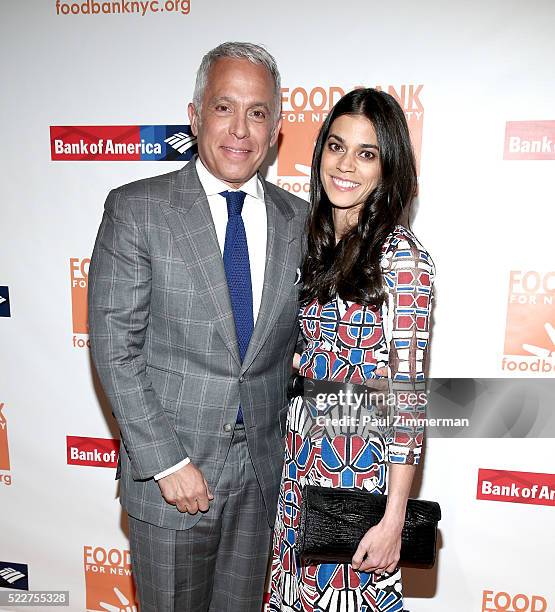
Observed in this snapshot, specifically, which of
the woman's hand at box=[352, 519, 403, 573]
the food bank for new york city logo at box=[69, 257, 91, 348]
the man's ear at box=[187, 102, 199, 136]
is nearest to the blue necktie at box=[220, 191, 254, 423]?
the man's ear at box=[187, 102, 199, 136]

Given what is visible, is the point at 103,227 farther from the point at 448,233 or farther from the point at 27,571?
the point at 27,571

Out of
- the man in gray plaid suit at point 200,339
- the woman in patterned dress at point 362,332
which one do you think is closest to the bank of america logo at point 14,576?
the man in gray plaid suit at point 200,339

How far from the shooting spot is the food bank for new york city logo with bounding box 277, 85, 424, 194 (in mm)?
2217

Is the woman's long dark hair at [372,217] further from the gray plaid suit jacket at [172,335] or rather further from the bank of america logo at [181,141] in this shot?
the bank of america logo at [181,141]

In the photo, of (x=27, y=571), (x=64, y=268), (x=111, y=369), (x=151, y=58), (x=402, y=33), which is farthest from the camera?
(x=27, y=571)

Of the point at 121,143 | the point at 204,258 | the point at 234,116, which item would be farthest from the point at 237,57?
the point at 121,143

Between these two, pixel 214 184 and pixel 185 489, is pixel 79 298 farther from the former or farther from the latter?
pixel 185 489

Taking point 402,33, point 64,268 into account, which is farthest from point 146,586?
point 402,33

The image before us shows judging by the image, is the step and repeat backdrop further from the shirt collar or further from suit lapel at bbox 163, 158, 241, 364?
suit lapel at bbox 163, 158, 241, 364

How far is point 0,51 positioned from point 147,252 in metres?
1.50

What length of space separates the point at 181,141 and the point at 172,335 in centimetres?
109

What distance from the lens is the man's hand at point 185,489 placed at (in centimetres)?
156

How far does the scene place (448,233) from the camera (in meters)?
2.29

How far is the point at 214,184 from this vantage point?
1.65 meters
